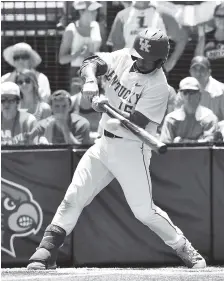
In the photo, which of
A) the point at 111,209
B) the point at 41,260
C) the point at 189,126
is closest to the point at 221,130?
the point at 189,126

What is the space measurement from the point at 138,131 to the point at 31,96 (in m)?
3.32

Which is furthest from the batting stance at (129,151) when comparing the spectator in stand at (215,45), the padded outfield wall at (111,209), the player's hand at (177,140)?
the spectator in stand at (215,45)

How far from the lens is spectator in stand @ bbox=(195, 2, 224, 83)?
9039mm

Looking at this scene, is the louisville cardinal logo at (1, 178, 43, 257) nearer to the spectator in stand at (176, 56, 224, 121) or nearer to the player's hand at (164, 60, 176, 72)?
the spectator in stand at (176, 56, 224, 121)

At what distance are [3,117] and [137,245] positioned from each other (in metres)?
2.00

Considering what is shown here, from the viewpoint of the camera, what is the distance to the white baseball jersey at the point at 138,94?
250 inches

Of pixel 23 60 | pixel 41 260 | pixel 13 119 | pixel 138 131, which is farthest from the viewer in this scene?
pixel 23 60

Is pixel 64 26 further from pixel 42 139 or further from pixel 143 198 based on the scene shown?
pixel 143 198

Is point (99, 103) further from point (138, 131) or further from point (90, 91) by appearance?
point (138, 131)

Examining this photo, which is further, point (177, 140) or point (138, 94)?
point (177, 140)

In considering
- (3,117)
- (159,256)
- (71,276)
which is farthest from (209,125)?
(71,276)

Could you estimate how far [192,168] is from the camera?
23.6 ft

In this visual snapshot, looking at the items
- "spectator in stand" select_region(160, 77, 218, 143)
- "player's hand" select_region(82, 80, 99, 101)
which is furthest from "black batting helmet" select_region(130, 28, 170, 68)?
"spectator in stand" select_region(160, 77, 218, 143)

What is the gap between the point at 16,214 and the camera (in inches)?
287
